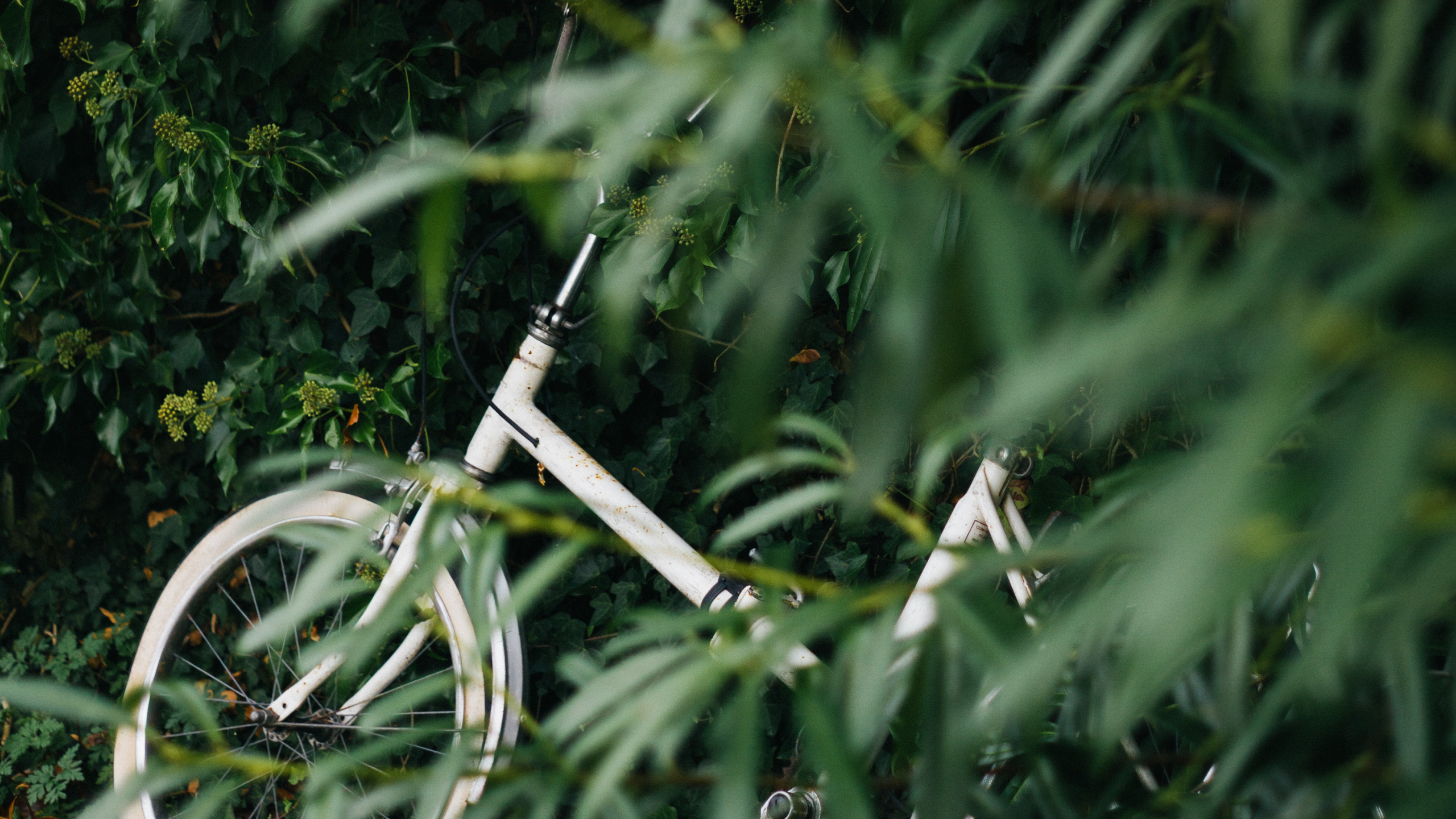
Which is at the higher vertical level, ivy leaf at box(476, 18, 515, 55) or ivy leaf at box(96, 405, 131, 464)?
ivy leaf at box(476, 18, 515, 55)

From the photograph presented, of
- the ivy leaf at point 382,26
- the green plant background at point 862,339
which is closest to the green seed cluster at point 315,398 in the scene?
the green plant background at point 862,339

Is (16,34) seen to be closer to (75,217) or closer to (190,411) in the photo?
(75,217)

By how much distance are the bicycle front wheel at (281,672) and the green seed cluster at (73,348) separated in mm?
429

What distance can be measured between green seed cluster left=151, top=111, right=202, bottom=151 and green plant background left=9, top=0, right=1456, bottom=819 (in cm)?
2

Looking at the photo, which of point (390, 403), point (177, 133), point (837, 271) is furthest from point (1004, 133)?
point (177, 133)

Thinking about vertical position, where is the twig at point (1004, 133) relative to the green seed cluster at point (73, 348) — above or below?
above

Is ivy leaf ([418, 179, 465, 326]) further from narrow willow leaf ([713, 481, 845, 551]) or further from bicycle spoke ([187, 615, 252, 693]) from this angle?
bicycle spoke ([187, 615, 252, 693])

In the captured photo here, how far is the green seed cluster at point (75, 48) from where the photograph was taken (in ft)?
4.75

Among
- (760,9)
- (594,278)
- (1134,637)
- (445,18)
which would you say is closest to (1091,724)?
(1134,637)

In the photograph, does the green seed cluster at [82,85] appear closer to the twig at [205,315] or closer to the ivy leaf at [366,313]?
the twig at [205,315]

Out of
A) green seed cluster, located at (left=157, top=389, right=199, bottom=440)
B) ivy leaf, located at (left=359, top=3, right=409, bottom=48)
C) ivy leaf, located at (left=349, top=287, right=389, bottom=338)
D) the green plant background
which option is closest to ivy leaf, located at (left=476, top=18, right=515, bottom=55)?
the green plant background

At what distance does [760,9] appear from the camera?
122cm

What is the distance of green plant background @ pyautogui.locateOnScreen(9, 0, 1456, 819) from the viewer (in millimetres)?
282

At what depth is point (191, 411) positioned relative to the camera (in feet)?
4.97
